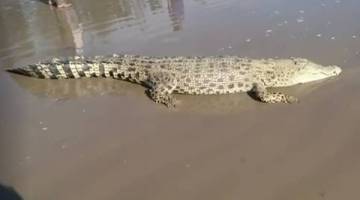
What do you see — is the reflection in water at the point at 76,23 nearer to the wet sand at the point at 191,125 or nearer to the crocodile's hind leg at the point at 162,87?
the wet sand at the point at 191,125

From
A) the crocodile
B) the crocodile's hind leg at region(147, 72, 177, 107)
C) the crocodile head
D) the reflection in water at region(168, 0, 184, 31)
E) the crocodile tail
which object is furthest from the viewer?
the reflection in water at region(168, 0, 184, 31)

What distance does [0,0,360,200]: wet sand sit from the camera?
17.5 feet

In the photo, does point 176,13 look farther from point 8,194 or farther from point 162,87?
point 8,194

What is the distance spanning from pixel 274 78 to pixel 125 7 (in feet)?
16.9

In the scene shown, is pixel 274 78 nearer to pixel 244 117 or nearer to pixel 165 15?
pixel 244 117

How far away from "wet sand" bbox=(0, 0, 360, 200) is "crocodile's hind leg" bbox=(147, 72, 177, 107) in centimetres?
14

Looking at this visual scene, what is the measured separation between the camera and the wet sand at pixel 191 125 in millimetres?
5324

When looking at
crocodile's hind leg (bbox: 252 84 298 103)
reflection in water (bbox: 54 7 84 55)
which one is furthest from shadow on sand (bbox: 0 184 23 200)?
reflection in water (bbox: 54 7 84 55)

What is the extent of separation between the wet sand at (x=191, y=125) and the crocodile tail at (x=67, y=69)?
0.14m

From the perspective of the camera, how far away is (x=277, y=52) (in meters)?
8.20

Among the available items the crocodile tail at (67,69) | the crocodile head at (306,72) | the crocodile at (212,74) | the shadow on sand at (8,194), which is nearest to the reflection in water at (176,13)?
the crocodile at (212,74)

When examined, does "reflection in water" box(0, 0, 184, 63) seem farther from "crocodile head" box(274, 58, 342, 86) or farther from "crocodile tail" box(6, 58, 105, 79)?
"crocodile head" box(274, 58, 342, 86)

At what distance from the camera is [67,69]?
25.3 feet

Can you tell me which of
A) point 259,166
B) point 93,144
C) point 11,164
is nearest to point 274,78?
point 259,166
